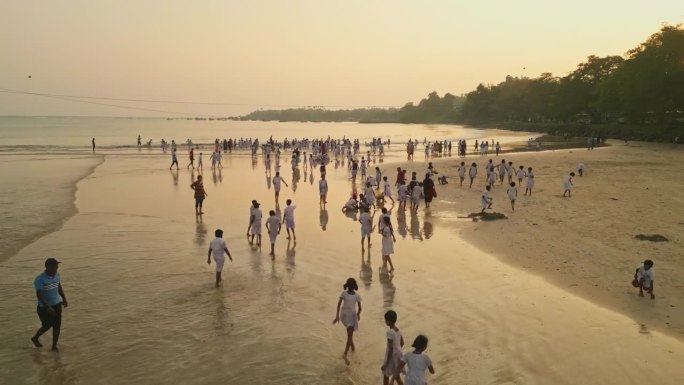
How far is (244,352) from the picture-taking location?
345 inches

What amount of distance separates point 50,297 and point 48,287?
20 cm

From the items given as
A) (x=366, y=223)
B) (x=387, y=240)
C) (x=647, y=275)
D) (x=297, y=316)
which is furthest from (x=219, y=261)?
(x=647, y=275)

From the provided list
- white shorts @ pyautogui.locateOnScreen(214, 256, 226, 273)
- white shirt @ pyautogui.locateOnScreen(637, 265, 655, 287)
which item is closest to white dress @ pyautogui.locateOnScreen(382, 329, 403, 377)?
white shorts @ pyautogui.locateOnScreen(214, 256, 226, 273)

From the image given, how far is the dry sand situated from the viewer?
11.2 metres

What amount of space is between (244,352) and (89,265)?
24.6 feet

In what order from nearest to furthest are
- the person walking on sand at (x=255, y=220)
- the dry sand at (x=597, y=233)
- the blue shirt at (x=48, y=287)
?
the blue shirt at (x=48, y=287) → the dry sand at (x=597, y=233) → the person walking on sand at (x=255, y=220)

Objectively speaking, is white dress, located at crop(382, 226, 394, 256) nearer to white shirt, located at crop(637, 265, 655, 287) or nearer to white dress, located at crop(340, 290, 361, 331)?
white dress, located at crop(340, 290, 361, 331)

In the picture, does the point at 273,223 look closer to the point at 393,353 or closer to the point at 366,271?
the point at 366,271

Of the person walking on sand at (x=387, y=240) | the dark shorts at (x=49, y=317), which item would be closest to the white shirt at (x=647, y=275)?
the person walking on sand at (x=387, y=240)

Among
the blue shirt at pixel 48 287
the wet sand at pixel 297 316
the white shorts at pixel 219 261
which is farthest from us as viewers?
the white shorts at pixel 219 261

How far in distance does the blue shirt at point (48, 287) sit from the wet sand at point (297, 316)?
3.35ft

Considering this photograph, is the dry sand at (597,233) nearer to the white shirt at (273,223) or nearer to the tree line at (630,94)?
the white shirt at (273,223)

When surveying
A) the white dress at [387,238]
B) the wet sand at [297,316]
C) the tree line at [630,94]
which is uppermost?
the tree line at [630,94]

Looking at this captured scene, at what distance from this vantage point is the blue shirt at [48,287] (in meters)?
8.39
